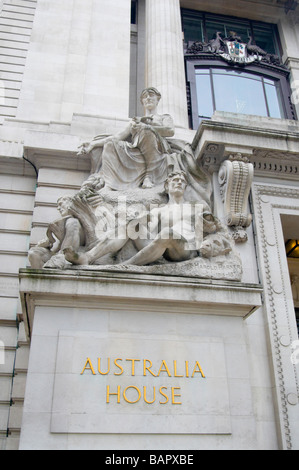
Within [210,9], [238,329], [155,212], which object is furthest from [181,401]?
[210,9]

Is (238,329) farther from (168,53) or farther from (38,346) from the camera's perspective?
(168,53)

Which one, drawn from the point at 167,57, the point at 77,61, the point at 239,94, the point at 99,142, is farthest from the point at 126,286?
the point at 239,94

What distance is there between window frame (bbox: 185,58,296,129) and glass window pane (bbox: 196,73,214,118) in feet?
0.62

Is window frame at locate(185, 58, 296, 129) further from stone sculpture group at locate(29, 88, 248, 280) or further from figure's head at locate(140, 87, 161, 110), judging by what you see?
stone sculpture group at locate(29, 88, 248, 280)

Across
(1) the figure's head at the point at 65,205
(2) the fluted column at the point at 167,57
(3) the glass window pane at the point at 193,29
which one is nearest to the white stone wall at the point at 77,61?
(2) the fluted column at the point at 167,57

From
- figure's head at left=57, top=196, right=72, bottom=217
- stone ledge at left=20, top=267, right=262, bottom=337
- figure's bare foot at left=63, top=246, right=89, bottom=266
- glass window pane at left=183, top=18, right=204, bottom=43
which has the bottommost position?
stone ledge at left=20, top=267, right=262, bottom=337

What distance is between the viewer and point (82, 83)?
48.2 ft

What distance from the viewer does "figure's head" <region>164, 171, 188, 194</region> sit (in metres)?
10.2

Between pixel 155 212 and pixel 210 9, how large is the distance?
16.5 metres

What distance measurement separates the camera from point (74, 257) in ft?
28.2

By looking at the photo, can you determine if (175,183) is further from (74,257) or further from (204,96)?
(204,96)

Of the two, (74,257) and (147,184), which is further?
(147,184)

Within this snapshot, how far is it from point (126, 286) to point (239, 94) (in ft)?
42.5

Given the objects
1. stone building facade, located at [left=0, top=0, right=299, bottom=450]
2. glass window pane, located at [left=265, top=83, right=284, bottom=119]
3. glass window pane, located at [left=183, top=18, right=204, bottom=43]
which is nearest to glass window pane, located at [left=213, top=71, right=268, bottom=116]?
glass window pane, located at [left=265, top=83, right=284, bottom=119]
